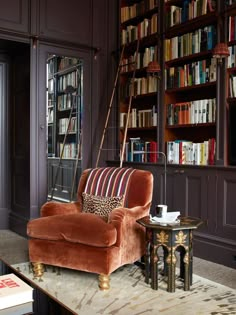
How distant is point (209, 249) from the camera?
360cm

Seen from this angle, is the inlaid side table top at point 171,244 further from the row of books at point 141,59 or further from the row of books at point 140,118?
the row of books at point 141,59

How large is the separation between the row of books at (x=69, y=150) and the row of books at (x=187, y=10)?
1.77m

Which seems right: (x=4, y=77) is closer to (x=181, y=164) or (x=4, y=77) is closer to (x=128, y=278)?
(x=181, y=164)

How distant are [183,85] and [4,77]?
232 centimetres

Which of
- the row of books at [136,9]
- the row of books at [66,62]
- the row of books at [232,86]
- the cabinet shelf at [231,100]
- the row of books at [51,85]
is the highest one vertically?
the row of books at [136,9]

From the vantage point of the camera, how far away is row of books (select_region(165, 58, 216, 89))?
375cm

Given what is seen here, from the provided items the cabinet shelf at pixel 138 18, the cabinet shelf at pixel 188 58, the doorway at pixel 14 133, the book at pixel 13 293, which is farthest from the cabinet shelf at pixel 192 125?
the book at pixel 13 293

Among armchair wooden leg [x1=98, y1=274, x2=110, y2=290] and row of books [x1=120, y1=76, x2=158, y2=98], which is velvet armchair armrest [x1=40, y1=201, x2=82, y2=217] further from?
row of books [x1=120, y1=76, x2=158, y2=98]

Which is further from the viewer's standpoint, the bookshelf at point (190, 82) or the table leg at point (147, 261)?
the bookshelf at point (190, 82)

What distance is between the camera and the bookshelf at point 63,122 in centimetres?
447

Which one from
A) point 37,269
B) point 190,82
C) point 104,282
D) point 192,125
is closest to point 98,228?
point 104,282

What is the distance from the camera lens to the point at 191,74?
3.95m

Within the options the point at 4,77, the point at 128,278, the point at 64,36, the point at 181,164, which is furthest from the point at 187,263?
the point at 4,77

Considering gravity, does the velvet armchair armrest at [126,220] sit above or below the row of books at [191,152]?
below
